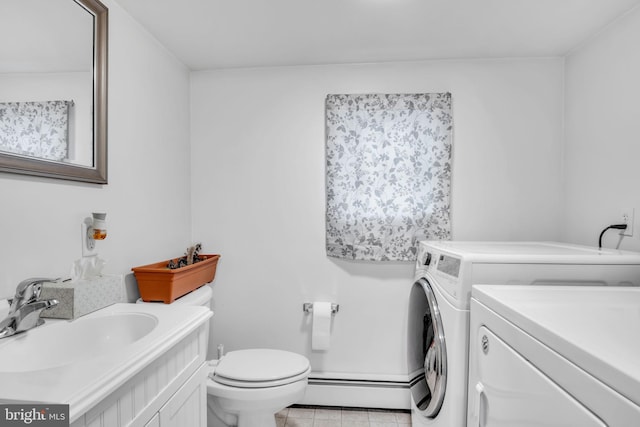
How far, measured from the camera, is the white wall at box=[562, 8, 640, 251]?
1.57 metres

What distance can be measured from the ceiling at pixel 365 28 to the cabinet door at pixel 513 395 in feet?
4.81

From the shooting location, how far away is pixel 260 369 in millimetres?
1695

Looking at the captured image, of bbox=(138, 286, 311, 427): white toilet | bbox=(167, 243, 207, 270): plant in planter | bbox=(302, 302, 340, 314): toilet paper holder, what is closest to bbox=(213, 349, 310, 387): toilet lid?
bbox=(138, 286, 311, 427): white toilet

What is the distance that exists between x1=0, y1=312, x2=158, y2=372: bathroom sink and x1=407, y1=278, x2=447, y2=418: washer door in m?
1.10

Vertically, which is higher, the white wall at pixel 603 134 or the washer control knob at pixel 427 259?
the white wall at pixel 603 134

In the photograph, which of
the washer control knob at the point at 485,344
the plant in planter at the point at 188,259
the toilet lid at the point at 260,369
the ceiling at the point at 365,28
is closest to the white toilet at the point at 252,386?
the toilet lid at the point at 260,369

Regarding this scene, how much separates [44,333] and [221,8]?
58.9 inches

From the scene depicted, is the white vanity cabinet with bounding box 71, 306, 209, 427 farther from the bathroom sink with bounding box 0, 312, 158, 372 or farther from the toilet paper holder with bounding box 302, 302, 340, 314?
the toilet paper holder with bounding box 302, 302, 340, 314

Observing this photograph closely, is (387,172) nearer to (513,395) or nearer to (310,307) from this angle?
(310,307)

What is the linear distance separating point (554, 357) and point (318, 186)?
1.65 meters

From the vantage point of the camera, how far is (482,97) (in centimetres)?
210

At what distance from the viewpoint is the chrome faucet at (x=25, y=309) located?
3.07ft

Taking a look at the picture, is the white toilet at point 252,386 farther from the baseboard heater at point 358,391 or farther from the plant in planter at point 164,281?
the baseboard heater at point 358,391

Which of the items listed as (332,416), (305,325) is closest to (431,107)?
(305,325)
